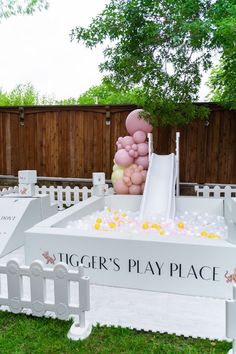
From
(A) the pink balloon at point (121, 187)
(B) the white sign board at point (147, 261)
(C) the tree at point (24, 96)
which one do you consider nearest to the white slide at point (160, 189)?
(A) the pink balloon at point (121, 187)

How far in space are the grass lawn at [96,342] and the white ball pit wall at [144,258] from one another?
766mm

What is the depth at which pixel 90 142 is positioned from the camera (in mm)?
7828

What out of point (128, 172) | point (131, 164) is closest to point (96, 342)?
point (128, 172)

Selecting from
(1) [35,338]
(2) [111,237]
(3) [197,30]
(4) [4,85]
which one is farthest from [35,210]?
(4) [4,85]

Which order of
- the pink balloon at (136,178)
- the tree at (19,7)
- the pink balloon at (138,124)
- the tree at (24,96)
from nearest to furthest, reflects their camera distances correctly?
the pink balloon at (136,178) < the pink balloon at (138,124) < the tree at (19,7) < the tree at (24,96)

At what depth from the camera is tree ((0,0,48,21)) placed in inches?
455

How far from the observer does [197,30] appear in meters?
5.48

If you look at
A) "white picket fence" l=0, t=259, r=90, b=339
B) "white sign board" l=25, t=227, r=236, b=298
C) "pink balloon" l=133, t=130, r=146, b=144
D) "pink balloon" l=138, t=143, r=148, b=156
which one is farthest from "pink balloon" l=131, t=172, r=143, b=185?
"white picket fence" l=0, t=259, r=90, b=339

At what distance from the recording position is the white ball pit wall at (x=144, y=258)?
9.91 feet

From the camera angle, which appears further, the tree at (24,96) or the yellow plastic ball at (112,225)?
the tree at (24,96)

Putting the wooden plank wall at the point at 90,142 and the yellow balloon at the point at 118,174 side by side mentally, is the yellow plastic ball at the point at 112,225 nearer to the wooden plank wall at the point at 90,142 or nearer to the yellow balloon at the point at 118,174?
the yellow balloon at the point at 118,174

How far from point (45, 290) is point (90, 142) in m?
5.62

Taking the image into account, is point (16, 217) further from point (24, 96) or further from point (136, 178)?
point (24, 96)

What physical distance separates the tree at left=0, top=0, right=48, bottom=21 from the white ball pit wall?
10.9 m
